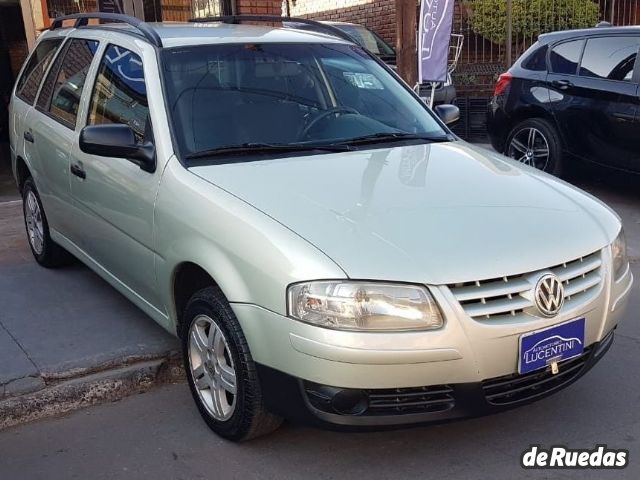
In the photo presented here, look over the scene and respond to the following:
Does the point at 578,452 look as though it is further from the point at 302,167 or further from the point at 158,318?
the point at 158,318

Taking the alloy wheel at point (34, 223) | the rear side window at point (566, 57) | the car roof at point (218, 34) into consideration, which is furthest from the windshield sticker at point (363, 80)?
the rear side window at point (566, 57)

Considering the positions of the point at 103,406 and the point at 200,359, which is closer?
the point at 200,359

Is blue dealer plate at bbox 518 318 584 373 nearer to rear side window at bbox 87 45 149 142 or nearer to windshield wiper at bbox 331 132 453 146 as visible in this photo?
windshield wiper at bbox 331 132 453 146

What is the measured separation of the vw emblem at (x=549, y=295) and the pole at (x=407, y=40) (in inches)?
A: 220

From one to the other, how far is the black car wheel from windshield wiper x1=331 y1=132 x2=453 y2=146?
147 inches

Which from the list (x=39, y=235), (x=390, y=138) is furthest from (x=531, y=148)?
(x=39, y=235)

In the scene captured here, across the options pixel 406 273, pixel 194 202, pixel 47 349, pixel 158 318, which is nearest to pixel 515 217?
pixel 406 273

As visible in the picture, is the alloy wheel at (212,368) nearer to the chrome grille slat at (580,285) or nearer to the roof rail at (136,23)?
the chrome grille slat at (580,285)

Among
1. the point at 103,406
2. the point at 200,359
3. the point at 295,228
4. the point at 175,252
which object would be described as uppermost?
the point at 295,228

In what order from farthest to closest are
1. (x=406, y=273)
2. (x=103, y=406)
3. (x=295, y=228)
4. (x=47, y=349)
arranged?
(x=47, y=349)
(x=103, y=406)
(x=295, y=228)
(x=406, y=273)

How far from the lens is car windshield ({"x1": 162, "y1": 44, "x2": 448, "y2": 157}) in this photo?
3.69 metres

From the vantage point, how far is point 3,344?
408 centimetres

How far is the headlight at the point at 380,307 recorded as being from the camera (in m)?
2.62

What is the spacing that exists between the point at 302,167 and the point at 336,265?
899 mm
